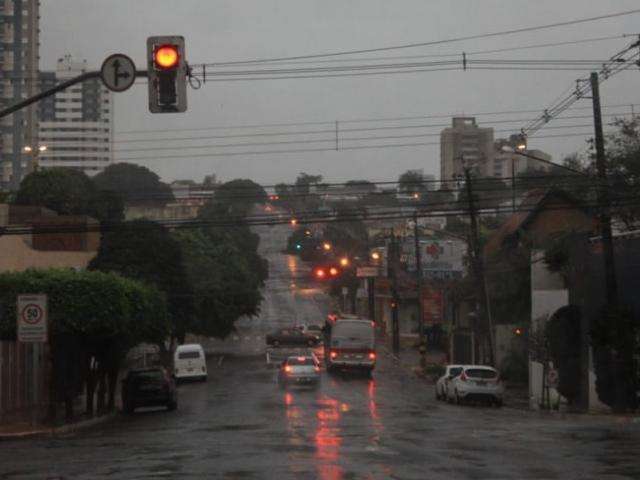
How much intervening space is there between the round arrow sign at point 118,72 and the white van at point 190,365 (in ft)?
151

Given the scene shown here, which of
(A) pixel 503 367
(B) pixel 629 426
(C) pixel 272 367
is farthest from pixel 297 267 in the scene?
(B) pixel 629 426

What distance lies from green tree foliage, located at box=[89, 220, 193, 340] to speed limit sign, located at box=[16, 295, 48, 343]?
3763 cm

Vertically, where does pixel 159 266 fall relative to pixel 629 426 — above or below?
above

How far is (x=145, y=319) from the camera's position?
40031 millimetres

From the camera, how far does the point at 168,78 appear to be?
15.9m

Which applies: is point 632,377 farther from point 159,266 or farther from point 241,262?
point 241,262

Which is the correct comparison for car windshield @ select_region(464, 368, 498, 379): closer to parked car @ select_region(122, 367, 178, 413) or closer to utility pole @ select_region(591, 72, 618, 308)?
utility pole @ select_region(591, 72, 618, 308)

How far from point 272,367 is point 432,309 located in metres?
22.2

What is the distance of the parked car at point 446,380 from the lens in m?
45.3

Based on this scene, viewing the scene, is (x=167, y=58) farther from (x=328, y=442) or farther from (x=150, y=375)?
(x=150, y=375)

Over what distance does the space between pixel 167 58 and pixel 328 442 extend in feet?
31.4

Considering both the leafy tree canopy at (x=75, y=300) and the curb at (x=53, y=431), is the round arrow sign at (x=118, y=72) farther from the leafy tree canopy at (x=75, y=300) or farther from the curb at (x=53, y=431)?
the leafy tree canopy at (x=75, y=300)

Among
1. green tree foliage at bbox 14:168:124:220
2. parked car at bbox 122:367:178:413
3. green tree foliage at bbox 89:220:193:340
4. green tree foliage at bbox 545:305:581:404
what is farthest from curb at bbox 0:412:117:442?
green tree foliage at bbox 14:168:124:220

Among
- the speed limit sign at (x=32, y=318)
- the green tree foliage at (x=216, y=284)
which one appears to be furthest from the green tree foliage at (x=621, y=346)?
the green tree foliage at (x=216, y=284)
